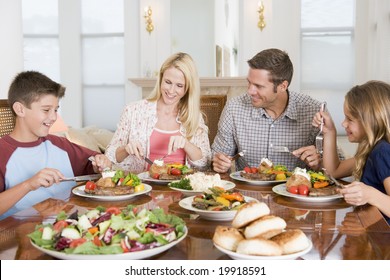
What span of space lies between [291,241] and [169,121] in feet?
5.90

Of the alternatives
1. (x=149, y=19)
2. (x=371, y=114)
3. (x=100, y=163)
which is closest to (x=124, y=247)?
(x=100, y=163)

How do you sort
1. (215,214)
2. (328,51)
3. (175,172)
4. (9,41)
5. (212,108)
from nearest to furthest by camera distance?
(215,214)
(175,172)
(212,108)
(328,51)
(9,41)

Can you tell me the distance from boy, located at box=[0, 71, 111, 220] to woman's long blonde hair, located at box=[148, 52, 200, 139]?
668 millimetres

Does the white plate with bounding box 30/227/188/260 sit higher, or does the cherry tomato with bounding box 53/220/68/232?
the cherry tomato with bounding box 53/220/68/232

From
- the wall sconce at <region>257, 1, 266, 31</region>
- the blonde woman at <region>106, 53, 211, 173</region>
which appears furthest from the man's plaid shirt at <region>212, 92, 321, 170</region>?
Result: the wall sconce at <region>257, 1, 266, 31</region>

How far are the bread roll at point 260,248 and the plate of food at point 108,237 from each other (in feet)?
0.51

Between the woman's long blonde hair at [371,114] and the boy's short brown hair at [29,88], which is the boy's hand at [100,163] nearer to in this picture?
the boy's short brown hair at [29,88]

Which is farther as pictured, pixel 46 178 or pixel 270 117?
pixel 270 117

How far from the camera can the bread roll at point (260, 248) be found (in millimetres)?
935

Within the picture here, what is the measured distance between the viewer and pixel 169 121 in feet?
8.87

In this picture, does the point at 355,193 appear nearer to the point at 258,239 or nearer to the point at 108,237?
the point at 258,239

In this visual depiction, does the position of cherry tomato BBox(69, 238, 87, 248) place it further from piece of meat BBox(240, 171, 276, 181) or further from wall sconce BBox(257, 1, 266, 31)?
wall sconce BBox(257, 1, 266, 31)

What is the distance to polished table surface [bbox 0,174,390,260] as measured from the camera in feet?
3.43

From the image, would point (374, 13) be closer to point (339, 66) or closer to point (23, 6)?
point (339, 66)
